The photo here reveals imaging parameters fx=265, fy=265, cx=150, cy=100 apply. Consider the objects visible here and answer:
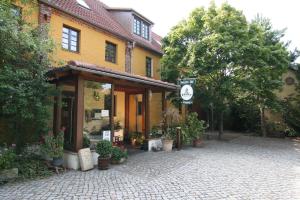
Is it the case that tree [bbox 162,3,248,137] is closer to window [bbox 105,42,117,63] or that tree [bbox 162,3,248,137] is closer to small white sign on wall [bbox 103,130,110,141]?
window [bbox 105,42,117,63]

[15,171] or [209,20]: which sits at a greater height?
[209,20]

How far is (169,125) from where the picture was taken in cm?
1388

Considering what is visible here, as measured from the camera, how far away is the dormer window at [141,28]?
18625 millimetres

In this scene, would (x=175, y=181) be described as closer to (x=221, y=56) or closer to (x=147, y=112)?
(x=147, y=112)

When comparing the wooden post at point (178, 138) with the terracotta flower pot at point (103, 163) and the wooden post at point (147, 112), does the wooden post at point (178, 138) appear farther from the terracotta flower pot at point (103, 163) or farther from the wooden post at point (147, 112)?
the terracotta flower pot at point (103, 163)

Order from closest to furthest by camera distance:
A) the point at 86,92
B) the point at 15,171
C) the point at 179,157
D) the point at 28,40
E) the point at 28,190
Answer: the point at 28,190 < the point at 15,171 < the point at 28,40 < the point at 86,92 < the point at 179,157

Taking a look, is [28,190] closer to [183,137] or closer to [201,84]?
[183,137]

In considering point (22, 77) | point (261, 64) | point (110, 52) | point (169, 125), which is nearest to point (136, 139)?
point (169, 125)

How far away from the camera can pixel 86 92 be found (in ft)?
32.0

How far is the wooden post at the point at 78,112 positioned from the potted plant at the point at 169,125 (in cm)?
500

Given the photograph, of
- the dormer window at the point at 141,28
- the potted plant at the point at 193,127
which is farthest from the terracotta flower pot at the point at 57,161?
the dormer window at the point at 141,28

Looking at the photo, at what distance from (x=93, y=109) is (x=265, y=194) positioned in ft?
21.3

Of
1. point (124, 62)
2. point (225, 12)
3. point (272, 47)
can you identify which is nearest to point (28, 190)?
point (124, 62)

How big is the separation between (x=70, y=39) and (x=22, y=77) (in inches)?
205
